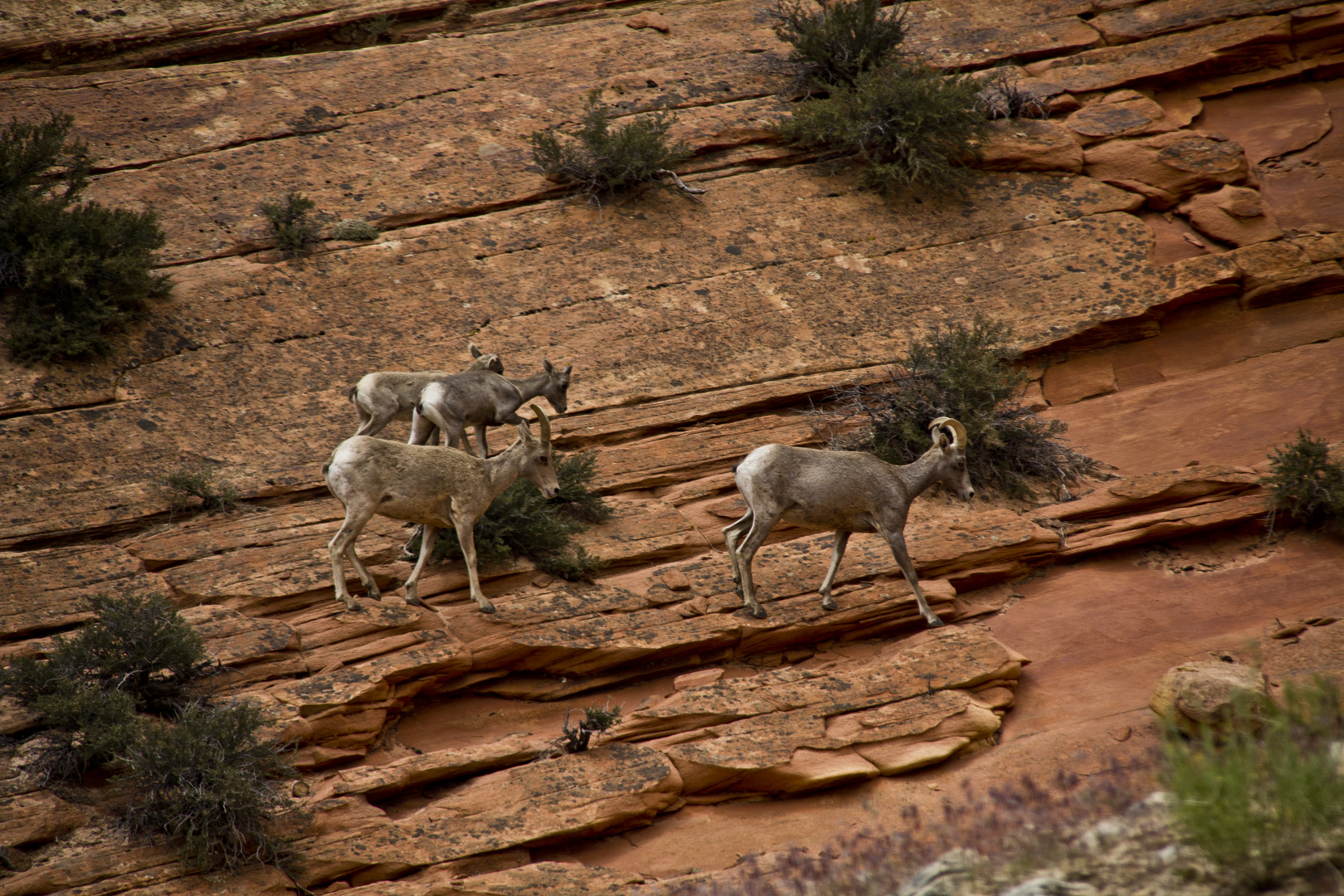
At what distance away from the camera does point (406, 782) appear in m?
8.98

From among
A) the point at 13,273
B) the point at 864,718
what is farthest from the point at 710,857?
the point at 13,273

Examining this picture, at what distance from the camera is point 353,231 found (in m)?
15.3

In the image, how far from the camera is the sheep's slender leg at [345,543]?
9.98 m

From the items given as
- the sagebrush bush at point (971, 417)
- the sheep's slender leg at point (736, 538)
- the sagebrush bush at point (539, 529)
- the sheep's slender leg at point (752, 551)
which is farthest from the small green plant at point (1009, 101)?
the sagebrush bush at point (539, 529)

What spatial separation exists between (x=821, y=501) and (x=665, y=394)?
353 cm

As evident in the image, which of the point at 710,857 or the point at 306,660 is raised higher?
the point at 306,660

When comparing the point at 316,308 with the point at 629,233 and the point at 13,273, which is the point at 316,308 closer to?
the point at 13,273

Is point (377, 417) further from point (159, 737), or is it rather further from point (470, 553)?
point (159, 737)

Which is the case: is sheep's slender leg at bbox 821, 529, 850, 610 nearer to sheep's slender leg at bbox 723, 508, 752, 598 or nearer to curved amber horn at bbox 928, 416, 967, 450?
sheep's slender leg at bbox 723, 508, 752, 598

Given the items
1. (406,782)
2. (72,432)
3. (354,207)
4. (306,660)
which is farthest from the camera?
(354,207)

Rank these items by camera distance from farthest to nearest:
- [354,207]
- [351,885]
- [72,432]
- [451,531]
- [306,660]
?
[354,207]
[72,432]
[451,531]
[306,660]
[351,885]

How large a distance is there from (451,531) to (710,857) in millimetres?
4159

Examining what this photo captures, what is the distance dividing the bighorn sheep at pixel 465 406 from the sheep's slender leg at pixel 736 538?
250 cm

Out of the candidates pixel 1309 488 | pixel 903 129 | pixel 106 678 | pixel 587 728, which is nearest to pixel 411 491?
pixel 587 728
